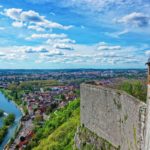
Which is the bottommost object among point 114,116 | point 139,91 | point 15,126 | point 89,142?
point 15,126

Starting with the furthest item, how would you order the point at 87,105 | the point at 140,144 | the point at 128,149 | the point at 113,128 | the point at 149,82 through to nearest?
the point at 87,105
the point at 113,128
the point at 128,149
the point at 140,144
the point at 149,82

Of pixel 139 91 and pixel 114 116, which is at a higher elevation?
pixel 139 91

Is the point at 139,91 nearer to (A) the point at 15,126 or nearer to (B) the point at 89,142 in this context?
(B) the point at 89,142

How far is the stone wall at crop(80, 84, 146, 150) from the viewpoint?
38.3ft

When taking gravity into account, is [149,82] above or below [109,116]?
above

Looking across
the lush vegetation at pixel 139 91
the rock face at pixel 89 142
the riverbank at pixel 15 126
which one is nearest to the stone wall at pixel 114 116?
Result: the rock face at pixel 89 142

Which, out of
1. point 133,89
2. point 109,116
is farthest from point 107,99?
point 133,89

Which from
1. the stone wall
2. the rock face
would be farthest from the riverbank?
the stone wall

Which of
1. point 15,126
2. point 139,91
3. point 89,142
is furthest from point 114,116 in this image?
point 15,126

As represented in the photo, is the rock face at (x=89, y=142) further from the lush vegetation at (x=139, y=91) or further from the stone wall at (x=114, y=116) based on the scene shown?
the lush vegetation at (x=139, y=91)

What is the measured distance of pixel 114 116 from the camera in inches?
602

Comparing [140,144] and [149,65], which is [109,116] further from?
[149,65]

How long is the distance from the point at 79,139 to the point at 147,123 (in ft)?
35.0

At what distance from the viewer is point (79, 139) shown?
67.9 ft
